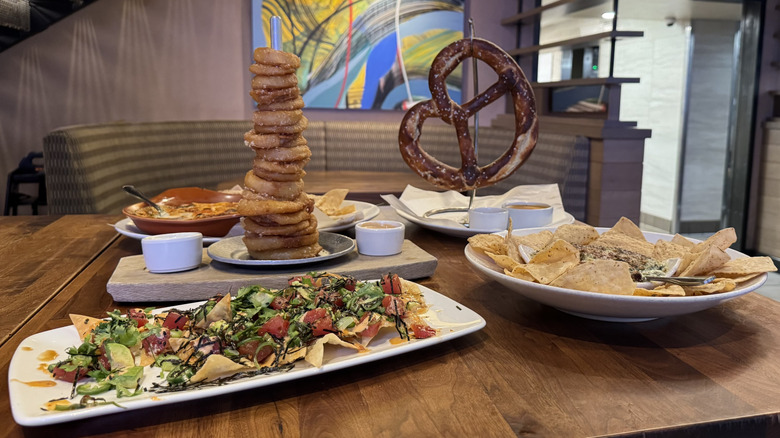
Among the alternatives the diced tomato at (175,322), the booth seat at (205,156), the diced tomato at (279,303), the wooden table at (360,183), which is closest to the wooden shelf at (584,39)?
the booth seat at (205,156)

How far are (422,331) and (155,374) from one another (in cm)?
34

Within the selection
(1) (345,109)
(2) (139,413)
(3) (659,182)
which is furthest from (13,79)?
(3) (659,182)

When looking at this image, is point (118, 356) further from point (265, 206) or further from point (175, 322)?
point (265, 206)

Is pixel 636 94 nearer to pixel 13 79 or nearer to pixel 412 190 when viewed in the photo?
pixel 412 190

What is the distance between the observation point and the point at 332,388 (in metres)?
0.75

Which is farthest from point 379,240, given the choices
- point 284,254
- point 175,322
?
point 175,322

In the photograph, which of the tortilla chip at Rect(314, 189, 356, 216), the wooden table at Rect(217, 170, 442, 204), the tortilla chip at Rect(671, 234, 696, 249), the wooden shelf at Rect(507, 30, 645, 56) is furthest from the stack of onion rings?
the wooden shelf at Rect(507, 30, 645, 56)

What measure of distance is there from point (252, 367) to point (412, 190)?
140 centimetres

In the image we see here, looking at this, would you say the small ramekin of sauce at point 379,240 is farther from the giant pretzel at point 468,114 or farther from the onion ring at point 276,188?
the giant pretzel at point 468,114

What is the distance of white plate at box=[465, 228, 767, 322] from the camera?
2.72 ft

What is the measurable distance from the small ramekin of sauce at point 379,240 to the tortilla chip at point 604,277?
46 cm

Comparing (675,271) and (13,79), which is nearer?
(675,271)

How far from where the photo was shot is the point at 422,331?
834 mm

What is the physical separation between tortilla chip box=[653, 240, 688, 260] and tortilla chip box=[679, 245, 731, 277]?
7 centimetres
